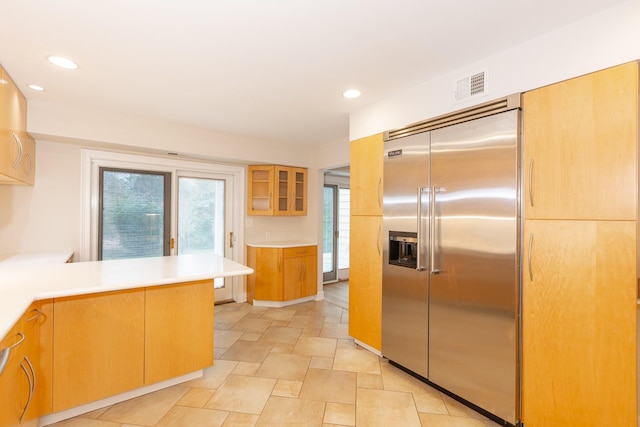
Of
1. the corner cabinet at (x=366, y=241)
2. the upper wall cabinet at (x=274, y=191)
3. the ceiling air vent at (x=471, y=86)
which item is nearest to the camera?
the ceiling air vent at (x=471, y=86)

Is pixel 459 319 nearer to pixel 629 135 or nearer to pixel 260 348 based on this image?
pixel 629 135

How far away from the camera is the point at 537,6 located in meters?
1.59

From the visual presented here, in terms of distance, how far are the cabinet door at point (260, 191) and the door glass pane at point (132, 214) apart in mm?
1172

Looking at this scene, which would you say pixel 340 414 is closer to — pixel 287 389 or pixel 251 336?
pixel 287 389

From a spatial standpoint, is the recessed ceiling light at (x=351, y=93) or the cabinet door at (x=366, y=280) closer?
the recessed ceiling light at (x=351, y=93)

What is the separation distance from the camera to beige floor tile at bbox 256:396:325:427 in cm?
200

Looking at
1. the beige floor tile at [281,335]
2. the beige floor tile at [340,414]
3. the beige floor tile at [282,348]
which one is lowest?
the beige floor tile at [340,414]

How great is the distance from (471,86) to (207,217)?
3.75 meters

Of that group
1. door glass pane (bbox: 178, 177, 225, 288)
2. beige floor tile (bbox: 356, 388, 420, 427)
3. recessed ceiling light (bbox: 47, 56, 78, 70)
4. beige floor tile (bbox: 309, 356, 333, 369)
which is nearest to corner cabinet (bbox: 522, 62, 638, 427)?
Result: beige floor tile (bbox: 356, 388, 420, 427)

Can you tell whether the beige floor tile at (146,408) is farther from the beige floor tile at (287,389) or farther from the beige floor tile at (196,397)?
the beige floor tile at (287,389)

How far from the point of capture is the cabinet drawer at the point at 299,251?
451 centimetres

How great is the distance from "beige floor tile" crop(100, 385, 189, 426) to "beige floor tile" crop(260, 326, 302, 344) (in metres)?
1.09

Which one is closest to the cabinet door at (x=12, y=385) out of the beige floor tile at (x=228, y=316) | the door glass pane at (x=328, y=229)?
the beige floor tile at (x=228, y=316)

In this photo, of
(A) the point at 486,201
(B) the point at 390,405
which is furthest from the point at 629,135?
(B) the point at 390,405
